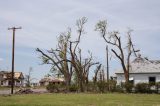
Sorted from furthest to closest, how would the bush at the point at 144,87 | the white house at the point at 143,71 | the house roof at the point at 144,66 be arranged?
the house roof at the point at 144,66 → the white house at the point at 143,71 → the bush at the point at 144,87

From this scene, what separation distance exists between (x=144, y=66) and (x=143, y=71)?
6.64 ft

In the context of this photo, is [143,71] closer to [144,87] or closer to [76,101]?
[144,87]

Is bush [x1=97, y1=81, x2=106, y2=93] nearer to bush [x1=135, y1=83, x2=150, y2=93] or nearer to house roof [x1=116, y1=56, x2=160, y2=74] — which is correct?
bush [x1=135, y1=83, x2=150, y2=93]

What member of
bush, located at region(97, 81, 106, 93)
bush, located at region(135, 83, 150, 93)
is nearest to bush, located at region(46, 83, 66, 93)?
bush, located at region(97, 81, 106, 93)

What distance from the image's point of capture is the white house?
193 ft

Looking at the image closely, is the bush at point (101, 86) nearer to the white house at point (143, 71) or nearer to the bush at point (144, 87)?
the white house at point (143, 71)

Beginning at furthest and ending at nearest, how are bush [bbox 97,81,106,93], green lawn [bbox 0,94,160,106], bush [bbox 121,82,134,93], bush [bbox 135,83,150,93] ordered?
bush [bbox 97,81,106,93]
bush [bbox 121,82,134,93]
bush [bbox 135,83,150,93]
green lawn [bbox 0,94,160,106]

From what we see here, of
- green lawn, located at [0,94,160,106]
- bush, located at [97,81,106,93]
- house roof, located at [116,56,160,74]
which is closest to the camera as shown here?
green lawn, located at [0,94,160,106]

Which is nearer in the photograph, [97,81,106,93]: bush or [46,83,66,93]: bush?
[97,81,106,93]: bush

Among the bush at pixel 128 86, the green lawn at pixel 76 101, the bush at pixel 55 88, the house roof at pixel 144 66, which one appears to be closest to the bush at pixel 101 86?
the bush at pixel 128 86

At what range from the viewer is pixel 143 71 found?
59750mm

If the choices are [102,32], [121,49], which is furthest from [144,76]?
[102,32]

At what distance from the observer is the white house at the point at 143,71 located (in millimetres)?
58938

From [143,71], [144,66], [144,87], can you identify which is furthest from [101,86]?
[144,66]
